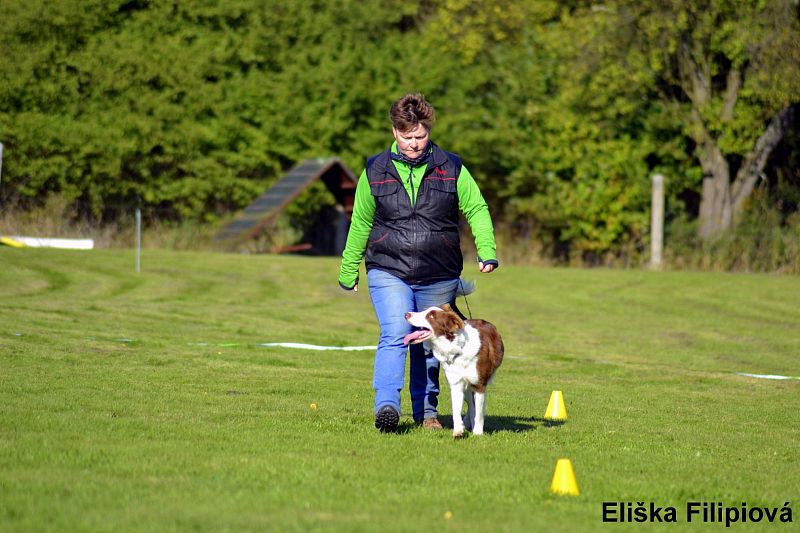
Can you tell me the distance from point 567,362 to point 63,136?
1841 centimetres

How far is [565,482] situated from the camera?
20.5 feet

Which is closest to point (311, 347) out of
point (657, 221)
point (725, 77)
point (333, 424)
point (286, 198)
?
point (333, 424)

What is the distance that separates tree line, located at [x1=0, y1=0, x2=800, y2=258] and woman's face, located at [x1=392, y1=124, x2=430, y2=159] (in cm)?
2278

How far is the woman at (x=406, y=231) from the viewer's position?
788 cm

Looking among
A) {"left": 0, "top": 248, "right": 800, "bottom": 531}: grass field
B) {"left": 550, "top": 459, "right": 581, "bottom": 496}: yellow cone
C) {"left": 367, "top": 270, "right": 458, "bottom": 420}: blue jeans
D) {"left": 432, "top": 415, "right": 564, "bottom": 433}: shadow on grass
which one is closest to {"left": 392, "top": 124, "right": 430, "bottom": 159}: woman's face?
{"left": 367, "top": 270, "right": 458, "bottom": 420}: blue jeans

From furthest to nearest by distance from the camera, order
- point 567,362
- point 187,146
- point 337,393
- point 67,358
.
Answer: point 187,146, point 567,362, point 67,358, point 337,393

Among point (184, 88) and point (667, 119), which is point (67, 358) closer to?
point (184, 88)

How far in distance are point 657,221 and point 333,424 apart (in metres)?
24.0

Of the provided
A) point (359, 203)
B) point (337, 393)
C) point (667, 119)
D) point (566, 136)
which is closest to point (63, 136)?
point (566, 136)

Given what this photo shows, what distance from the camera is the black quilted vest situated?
25.9ft

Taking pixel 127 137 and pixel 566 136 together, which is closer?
pixel 127 137

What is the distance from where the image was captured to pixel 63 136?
29.2 meters

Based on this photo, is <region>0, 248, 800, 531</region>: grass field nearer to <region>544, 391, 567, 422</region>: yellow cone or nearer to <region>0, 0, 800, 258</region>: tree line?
<region>544, 391, 567, 422</region>: yellow cone

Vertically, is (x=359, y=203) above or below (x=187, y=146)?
below
